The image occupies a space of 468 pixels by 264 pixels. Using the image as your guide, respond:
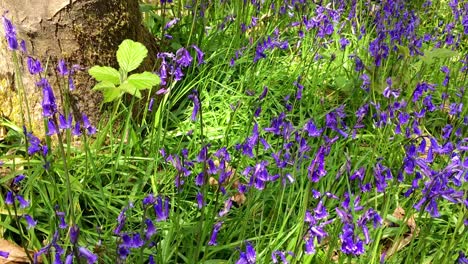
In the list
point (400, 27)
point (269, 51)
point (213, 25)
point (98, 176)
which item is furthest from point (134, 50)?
point (400, 27)

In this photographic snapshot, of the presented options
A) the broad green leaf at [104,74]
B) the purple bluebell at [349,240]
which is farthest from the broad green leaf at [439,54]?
the broad green leaf at [104,74]

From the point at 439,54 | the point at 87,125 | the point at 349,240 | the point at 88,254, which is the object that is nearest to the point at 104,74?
the point at 87,125

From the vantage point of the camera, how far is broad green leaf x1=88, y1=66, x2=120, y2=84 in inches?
78.6

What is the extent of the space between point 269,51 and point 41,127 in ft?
5.20

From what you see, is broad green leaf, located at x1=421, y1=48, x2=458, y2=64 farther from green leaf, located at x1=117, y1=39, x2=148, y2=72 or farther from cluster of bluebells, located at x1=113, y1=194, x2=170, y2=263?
cluster of bluebells, located at x1=113, y1=194, x2=170, y2=263

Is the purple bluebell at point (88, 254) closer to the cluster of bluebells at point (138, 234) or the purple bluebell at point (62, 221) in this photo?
the cluster of bluebells at point (138, 234)

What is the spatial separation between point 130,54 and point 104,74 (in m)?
0.13

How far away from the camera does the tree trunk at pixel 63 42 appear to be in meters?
2.45

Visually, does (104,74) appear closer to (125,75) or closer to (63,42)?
(125,75)

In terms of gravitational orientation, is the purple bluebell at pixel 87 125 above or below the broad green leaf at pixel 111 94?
below

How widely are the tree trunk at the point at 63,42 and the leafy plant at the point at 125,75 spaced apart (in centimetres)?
48

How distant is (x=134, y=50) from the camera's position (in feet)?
6.72

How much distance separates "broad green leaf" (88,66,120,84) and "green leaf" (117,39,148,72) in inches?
2.1

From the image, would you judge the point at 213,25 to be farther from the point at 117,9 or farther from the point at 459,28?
the point at 459,28
